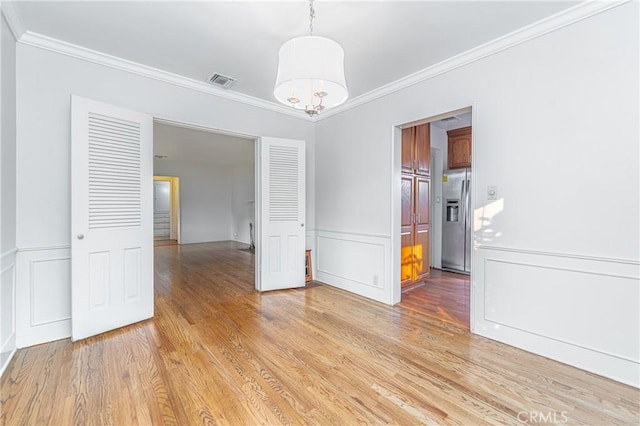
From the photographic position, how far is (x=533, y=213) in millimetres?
2414

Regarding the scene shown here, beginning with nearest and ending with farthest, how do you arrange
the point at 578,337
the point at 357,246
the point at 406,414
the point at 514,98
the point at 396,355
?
1. the point at 406,414
2. the point at 578,337
3. the point at 396,355
4. the point at 514,98
5. the point at 357,246

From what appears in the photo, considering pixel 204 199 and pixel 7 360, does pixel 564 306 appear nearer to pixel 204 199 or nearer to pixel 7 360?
pixel 7 360

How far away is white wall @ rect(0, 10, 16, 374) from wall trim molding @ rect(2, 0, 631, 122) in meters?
0.15

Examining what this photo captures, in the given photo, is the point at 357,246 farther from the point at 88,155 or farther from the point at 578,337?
the point at 88,155

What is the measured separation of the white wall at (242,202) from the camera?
9281 millimetres

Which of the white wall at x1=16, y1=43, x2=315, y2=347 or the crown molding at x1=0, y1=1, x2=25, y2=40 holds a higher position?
the crown molding at x1=0, y1=1, x2=25, y2=40

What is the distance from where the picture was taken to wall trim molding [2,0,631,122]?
2.17 metres

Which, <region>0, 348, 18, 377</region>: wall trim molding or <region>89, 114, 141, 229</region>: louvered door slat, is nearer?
<region>0, 348, 18, 377</region>: wall trim molding

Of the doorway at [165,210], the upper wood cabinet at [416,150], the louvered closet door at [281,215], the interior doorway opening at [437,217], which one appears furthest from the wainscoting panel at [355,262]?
the doorway at [165,210]

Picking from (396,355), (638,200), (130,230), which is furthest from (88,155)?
(638,200)

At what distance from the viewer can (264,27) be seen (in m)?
2.39

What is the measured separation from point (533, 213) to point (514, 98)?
102 centimetres

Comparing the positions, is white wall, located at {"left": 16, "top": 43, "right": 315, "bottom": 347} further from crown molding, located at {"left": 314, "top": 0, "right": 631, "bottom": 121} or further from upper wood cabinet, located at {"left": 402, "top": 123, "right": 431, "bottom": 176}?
upper wood cabinet, located at {"left": 402, "top": 123, "right": 431, "bottom": 176}

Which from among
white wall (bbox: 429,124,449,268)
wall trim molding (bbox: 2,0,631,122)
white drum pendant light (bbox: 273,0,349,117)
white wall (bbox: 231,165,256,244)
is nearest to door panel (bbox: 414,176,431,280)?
white wall (bbox: 429,124,449,268)
